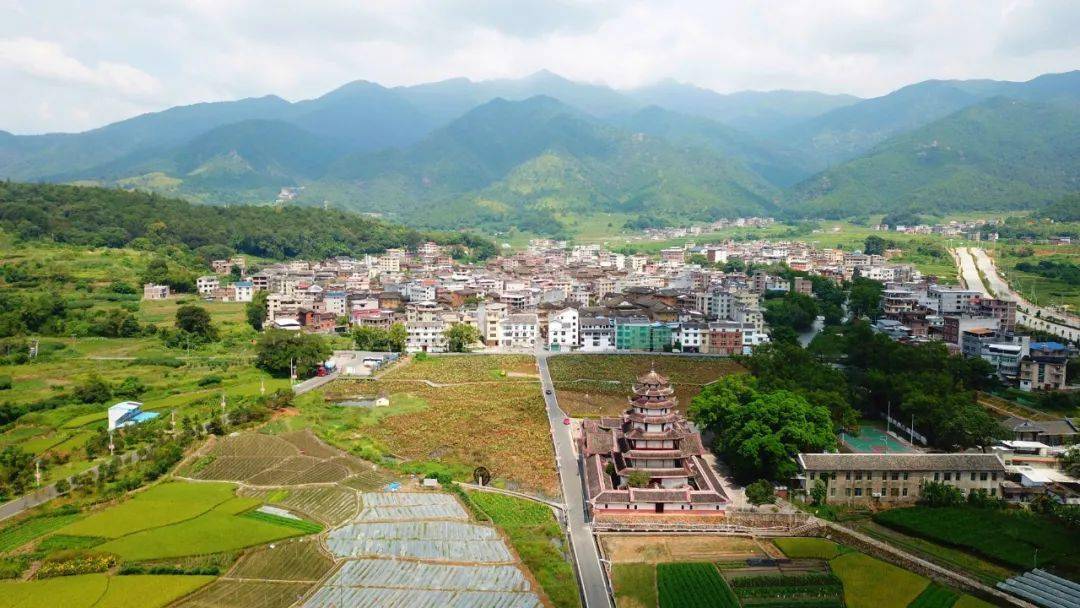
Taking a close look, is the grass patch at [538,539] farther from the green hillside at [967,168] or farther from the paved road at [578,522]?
the green hillside at [967,168]

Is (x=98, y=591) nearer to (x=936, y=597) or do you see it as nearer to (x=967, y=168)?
(x=936, y=597)

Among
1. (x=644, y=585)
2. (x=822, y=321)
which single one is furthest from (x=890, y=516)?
(x=822, y=321)

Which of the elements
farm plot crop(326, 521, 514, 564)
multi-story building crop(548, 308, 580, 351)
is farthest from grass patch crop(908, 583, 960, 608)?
multi-story building crop(548, 308, 580, 351)

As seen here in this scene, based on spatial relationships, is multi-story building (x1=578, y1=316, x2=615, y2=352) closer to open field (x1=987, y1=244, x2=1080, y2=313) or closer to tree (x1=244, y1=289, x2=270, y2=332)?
tree (x1=244, y1=289, x2=270, y2=332)

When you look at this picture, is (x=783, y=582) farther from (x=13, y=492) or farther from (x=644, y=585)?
(x=13, y=492)

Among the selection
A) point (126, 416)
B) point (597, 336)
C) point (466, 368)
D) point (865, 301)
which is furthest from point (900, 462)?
point (865, 301)
